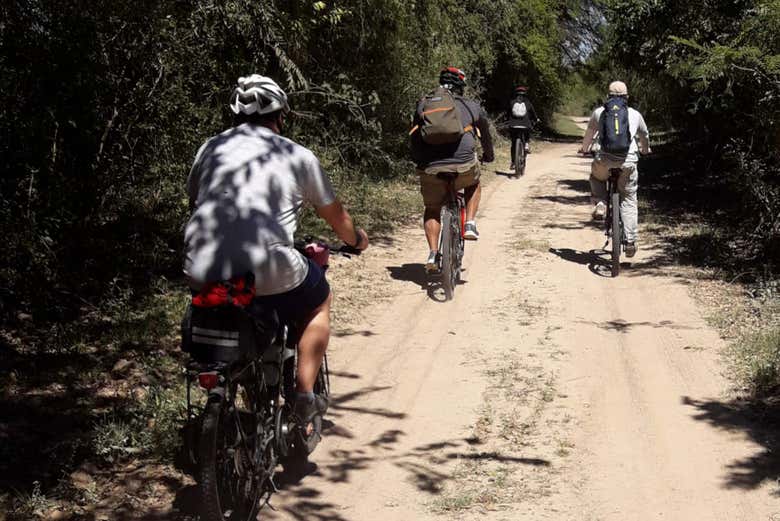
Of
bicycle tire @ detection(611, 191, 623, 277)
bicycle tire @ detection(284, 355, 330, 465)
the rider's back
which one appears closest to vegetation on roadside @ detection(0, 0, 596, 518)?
bicycle tire @ detection(284, 355, 330, 465)

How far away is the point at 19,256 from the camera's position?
6117 millimetres

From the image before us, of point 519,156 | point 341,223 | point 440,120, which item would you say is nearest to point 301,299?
point 341,223

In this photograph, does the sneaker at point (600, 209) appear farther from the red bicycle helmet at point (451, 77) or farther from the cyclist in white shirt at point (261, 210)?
the cyclist in white shirt at point (261, 210)

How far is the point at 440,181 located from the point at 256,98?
4469 mm

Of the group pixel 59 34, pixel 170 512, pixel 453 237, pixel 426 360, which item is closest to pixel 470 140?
pixel 453 237

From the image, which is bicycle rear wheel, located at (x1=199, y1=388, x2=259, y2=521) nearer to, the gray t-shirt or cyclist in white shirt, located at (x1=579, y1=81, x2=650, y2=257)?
the gray t-shirt

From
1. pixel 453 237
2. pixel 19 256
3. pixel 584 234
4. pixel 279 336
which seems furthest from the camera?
pixel 584 234

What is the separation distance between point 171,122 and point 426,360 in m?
3.07

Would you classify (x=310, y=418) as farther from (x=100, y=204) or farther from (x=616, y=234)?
(x=616, y=234)

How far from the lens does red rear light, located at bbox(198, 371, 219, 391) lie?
11.3 ft

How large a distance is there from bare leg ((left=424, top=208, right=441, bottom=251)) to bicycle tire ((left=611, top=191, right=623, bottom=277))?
6.43 ft

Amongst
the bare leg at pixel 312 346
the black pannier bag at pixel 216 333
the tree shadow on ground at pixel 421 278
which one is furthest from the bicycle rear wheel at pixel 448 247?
the black pannier bag at pixel 216 333

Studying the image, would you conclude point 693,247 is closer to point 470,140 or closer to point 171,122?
point 470,140

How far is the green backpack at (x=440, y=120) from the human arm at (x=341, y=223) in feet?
12.3
